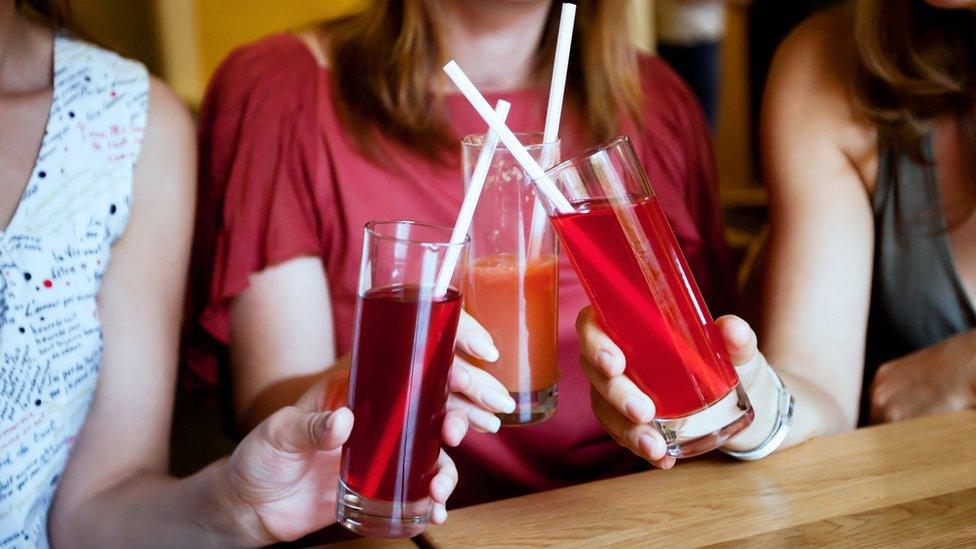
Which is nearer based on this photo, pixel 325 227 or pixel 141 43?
pixel 325 227

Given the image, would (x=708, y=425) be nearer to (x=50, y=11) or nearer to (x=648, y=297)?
(x=648, y=297)

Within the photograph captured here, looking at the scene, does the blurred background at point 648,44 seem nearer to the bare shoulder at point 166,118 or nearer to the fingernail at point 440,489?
the bare shoulder at point 166,118

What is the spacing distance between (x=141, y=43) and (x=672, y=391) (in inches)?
152

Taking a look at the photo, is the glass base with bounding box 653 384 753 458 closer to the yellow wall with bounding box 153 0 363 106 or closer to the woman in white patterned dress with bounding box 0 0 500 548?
the woman in white patterned dress with bounding box 0 0 500 548

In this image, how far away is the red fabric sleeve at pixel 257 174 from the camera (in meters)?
1.61

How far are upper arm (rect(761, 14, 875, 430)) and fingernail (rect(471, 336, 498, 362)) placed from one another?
601 mm

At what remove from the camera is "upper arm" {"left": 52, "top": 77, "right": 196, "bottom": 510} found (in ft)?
4.39

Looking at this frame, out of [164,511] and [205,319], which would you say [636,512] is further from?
[205,319]

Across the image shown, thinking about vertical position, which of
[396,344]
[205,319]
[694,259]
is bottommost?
[694,259]

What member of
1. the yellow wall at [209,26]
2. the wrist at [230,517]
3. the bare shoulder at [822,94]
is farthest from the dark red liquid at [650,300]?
the yellow wall at [209,26]

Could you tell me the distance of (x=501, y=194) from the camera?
1164 millimetres

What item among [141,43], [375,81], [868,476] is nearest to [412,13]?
[375,81]

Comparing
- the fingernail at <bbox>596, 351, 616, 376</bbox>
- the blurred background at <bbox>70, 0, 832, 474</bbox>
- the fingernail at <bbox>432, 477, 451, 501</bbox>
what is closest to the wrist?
the fingernail at <bbox>432, 477, 451, 501</bbox>

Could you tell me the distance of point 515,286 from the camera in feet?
3.79
